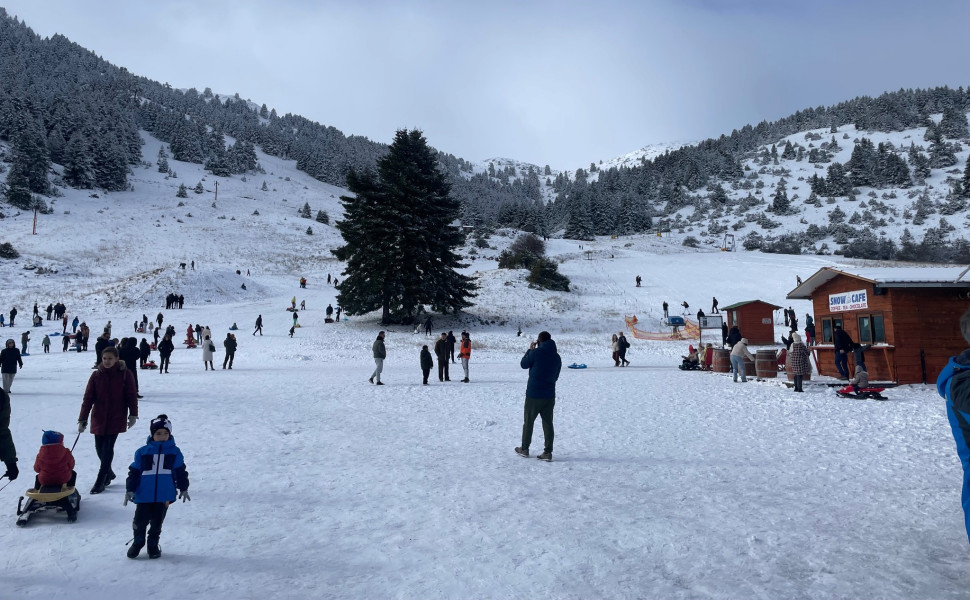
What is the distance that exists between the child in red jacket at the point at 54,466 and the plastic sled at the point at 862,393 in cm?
1400

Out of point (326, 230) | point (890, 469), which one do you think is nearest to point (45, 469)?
point (890, 469)

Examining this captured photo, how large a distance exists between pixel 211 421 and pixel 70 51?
204600 mm

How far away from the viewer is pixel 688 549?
426 centimetres

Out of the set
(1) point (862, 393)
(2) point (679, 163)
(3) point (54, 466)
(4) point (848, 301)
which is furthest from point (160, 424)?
(2) point (679, 163)

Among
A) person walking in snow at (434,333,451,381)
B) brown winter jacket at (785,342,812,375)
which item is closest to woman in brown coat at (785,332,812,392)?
brown winter jacket at (785,342,812,375)

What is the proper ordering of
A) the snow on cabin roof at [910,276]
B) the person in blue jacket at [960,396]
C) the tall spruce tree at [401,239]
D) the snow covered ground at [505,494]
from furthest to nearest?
the tall spruce tree at [401,239]
the snow on cabin roof at [910,276]
the snow covered ground at [505,494]
the person in blue jacket at [960,396]

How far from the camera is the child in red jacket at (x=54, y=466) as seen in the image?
4.85 metres

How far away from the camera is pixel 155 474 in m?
4.11

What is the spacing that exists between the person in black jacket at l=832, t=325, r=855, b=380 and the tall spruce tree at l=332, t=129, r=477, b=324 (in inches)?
896

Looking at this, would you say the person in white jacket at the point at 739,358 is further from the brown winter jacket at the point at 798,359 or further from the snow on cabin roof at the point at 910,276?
the snow on cabin roof at the point at 910,276

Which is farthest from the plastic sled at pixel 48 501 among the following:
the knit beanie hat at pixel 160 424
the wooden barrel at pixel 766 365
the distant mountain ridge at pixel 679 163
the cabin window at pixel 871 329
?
the distant mountain ridge at pixel 679 163

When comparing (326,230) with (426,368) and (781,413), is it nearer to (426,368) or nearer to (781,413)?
(426,368)

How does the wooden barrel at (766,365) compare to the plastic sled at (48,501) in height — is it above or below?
above

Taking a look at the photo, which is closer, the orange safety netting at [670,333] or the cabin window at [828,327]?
the cabin window at [828,327]
